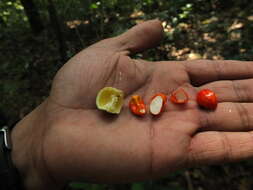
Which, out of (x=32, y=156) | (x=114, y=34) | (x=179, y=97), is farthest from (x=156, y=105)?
(x=114, y=34)

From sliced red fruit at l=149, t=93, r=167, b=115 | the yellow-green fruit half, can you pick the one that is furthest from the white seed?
the yellow-green fruit half

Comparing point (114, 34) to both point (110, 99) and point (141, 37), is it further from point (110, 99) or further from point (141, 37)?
point (110, 99)

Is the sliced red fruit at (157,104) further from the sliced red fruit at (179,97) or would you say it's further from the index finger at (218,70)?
the index finger at (218,70)

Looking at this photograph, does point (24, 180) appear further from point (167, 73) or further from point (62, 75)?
point (167, 73)

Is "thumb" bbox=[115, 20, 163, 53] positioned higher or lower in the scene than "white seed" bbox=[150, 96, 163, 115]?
higher

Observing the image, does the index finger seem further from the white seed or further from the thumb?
the white seed
